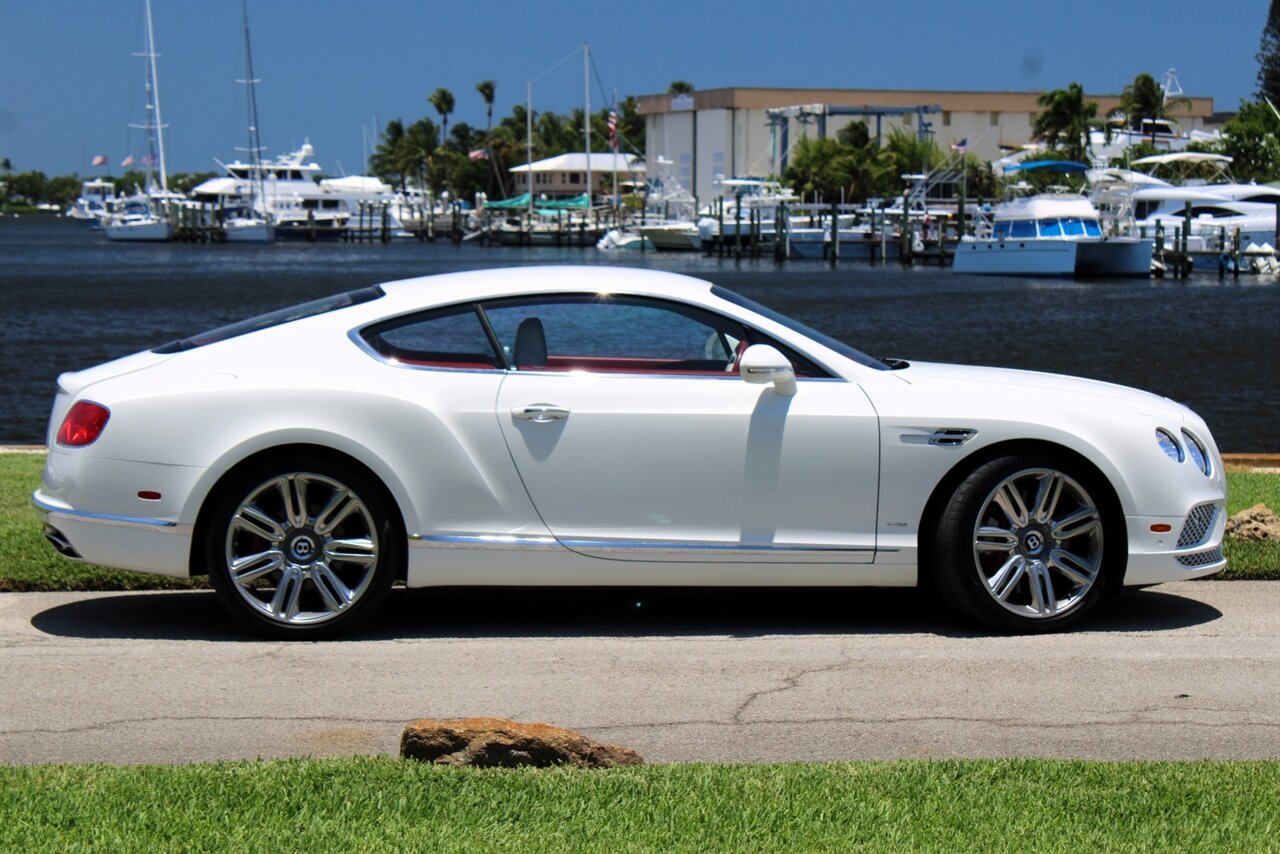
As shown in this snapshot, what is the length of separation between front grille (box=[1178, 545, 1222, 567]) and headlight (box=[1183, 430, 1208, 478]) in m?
0.33

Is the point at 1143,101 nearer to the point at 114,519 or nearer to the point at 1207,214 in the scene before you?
the point at 1207,214

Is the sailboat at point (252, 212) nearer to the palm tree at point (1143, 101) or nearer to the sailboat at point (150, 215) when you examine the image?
the sailboat at point (150, 215)

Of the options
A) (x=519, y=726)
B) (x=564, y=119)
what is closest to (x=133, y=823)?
(x=519, y=726)

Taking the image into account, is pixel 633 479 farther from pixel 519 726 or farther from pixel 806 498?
pixel 519 726

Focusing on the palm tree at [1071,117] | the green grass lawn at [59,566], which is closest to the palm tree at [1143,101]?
the palm tree at [1071,117]

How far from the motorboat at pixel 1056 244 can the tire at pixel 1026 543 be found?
190ft

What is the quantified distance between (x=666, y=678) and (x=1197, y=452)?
8.15 feet

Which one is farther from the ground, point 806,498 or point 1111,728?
point 806,498

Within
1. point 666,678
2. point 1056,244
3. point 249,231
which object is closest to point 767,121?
point 249,231

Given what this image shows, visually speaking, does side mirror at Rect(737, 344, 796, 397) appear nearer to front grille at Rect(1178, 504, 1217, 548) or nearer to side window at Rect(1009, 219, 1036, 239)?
front grille at Rect(1178, 504, 1217, 548)

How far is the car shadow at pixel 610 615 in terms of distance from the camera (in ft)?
22.0

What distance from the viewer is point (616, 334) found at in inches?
270

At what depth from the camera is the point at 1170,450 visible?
6.59 metres

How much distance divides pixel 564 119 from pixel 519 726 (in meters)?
171
